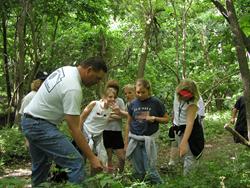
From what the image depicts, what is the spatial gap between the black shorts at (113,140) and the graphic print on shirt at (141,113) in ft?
2.90

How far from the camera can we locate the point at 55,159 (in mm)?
4473

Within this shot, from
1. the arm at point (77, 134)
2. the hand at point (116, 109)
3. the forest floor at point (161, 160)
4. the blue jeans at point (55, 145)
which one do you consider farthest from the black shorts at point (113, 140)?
the arm at point (77, 134)

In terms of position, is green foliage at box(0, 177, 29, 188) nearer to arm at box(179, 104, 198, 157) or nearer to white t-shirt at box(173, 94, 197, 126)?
arm at box(179, 104, 198, 157)

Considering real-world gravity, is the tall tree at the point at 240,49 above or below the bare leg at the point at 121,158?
above

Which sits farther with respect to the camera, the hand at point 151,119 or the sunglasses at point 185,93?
the hand at point 151,119

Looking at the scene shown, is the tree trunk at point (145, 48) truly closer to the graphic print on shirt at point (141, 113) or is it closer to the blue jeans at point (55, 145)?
the graphic print on shirt at point (141, 113)

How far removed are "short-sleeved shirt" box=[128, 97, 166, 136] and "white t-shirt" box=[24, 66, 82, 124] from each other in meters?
1.52

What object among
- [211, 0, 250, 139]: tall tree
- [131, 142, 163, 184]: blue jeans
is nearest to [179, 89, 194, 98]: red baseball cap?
[131, 142, 163, 184]: blue jeans

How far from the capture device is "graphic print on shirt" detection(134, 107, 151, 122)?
5.76 meters

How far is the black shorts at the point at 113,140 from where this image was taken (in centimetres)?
659

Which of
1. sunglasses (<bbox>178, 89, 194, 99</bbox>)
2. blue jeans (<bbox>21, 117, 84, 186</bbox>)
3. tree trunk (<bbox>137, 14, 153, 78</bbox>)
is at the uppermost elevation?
tree trunk (<bbox>137, 14, 153, 78</bbox>)

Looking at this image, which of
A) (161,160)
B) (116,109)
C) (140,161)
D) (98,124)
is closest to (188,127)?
(140,161)

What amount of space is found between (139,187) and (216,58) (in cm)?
1840

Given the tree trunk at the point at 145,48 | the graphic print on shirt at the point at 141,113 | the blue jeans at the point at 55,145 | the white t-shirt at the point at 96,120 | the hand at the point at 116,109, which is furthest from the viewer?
the tree trunk at the point at 145,48
